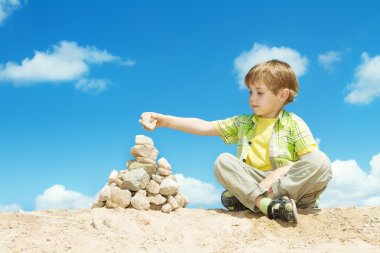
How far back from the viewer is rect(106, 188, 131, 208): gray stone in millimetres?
6418

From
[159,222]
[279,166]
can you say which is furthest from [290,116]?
[159,222]

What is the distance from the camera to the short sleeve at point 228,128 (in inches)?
274

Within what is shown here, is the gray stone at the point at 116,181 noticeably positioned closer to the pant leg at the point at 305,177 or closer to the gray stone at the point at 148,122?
the gray stone at the point at 148,122

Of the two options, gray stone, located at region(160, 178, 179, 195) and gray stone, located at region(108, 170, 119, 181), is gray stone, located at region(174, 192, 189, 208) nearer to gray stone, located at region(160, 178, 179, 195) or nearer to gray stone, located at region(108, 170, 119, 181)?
gray stone, located at region(160, 178, 179, 195)

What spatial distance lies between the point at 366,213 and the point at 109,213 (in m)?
3.22

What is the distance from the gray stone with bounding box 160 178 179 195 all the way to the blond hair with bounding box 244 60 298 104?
5.18ft

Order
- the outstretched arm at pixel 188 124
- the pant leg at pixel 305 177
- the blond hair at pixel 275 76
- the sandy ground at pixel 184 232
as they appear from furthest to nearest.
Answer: the outstretched arm at pixel 188 124, the blond hair at pixel 275 76, the pant leg at pixel 305 177, the sandy ground at pixel 184 232

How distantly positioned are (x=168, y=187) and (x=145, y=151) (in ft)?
1.93

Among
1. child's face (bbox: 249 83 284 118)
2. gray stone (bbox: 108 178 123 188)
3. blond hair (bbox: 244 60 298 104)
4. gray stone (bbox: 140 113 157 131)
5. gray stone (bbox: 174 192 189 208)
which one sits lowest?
gray stone (bbox: 174 192 189 208)

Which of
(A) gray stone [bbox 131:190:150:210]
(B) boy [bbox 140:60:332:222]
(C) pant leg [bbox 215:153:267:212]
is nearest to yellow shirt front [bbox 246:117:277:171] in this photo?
(B) boy [bbox 140:60:332:222]

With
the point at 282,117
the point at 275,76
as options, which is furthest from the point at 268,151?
the point at 275,76

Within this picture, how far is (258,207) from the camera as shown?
6352 mm

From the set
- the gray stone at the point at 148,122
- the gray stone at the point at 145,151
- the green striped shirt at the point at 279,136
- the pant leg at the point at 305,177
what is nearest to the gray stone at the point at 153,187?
the gray stone at the point at 145,151

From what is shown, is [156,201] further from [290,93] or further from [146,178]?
[290,93]
